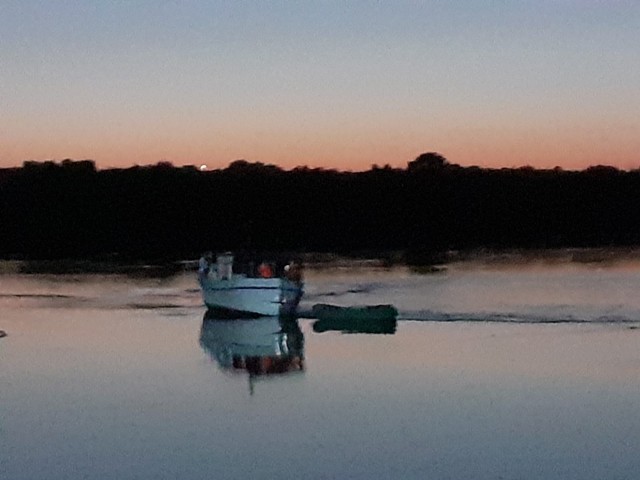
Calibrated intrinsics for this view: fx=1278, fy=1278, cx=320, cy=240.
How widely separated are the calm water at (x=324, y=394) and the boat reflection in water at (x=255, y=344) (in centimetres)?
9

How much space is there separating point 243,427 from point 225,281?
1727 centimetres

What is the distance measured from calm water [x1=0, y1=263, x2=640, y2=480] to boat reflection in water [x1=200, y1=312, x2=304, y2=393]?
89 millimetres

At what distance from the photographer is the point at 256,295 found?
34.3 m

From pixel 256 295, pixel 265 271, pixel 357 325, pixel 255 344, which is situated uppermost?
pixel 265 271

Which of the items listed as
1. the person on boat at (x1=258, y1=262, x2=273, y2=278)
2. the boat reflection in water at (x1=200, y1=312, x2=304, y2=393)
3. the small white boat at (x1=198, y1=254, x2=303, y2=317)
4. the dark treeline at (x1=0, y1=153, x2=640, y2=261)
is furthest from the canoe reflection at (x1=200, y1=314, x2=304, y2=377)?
the dark treeline at (x1=0, y1=153, x2=640, y2=261)

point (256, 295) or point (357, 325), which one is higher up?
point (256, 295)

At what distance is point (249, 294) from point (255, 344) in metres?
4.74

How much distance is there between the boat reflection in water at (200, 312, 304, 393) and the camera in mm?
25547

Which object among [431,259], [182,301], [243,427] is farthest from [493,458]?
[431,259]

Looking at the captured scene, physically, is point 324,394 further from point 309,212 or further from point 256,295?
point 309,212

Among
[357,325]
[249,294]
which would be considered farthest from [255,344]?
[249,294]

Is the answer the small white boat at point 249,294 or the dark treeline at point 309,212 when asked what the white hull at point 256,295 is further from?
the dark treeline at point 309,212

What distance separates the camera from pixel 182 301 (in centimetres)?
4412

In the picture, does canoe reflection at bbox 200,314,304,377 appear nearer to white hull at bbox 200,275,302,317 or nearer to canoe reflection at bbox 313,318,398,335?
white hull at bbox 200,275,302,317
